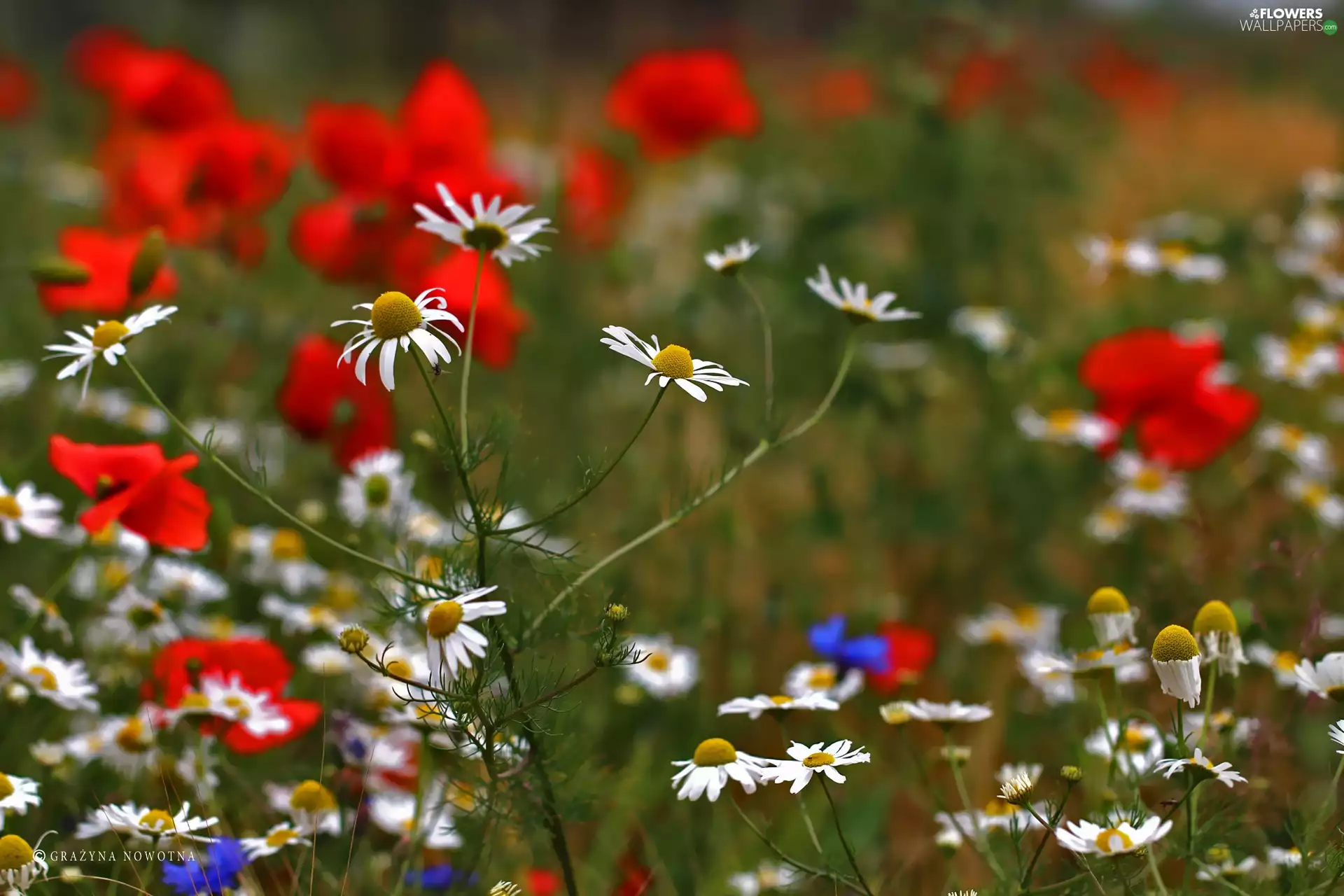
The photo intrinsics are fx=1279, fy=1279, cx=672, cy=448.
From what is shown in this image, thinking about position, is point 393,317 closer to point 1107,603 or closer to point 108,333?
point 108,333

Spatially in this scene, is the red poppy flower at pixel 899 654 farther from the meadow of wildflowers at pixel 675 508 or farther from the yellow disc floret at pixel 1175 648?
the yellow disc floret at pixel 1175 648

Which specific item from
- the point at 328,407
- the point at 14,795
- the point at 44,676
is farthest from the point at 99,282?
the point at 14,795

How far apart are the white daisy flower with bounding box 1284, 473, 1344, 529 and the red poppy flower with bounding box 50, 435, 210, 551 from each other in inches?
46.0

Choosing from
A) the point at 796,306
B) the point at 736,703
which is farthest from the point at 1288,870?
the point at 796,306

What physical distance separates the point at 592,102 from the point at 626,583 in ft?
12.7

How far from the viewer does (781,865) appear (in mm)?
1023

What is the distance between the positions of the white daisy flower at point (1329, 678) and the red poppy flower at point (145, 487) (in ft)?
2.43

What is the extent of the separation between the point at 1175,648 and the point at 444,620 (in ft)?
1.32

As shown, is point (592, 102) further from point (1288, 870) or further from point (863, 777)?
point (1288, 870)

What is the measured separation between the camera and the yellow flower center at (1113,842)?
69cm

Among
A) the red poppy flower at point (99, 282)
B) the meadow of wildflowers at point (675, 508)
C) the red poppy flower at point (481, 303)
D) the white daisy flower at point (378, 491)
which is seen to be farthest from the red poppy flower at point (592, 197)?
the white daisy flower at point (378, 491)

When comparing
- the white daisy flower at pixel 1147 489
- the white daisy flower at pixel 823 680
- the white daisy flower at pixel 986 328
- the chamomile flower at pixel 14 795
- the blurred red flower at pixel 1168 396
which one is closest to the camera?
the chamomile flower at pixel 14 795

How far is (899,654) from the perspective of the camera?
1.25 meters

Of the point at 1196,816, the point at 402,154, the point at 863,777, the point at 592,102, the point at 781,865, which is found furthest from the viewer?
the point at 592,102
